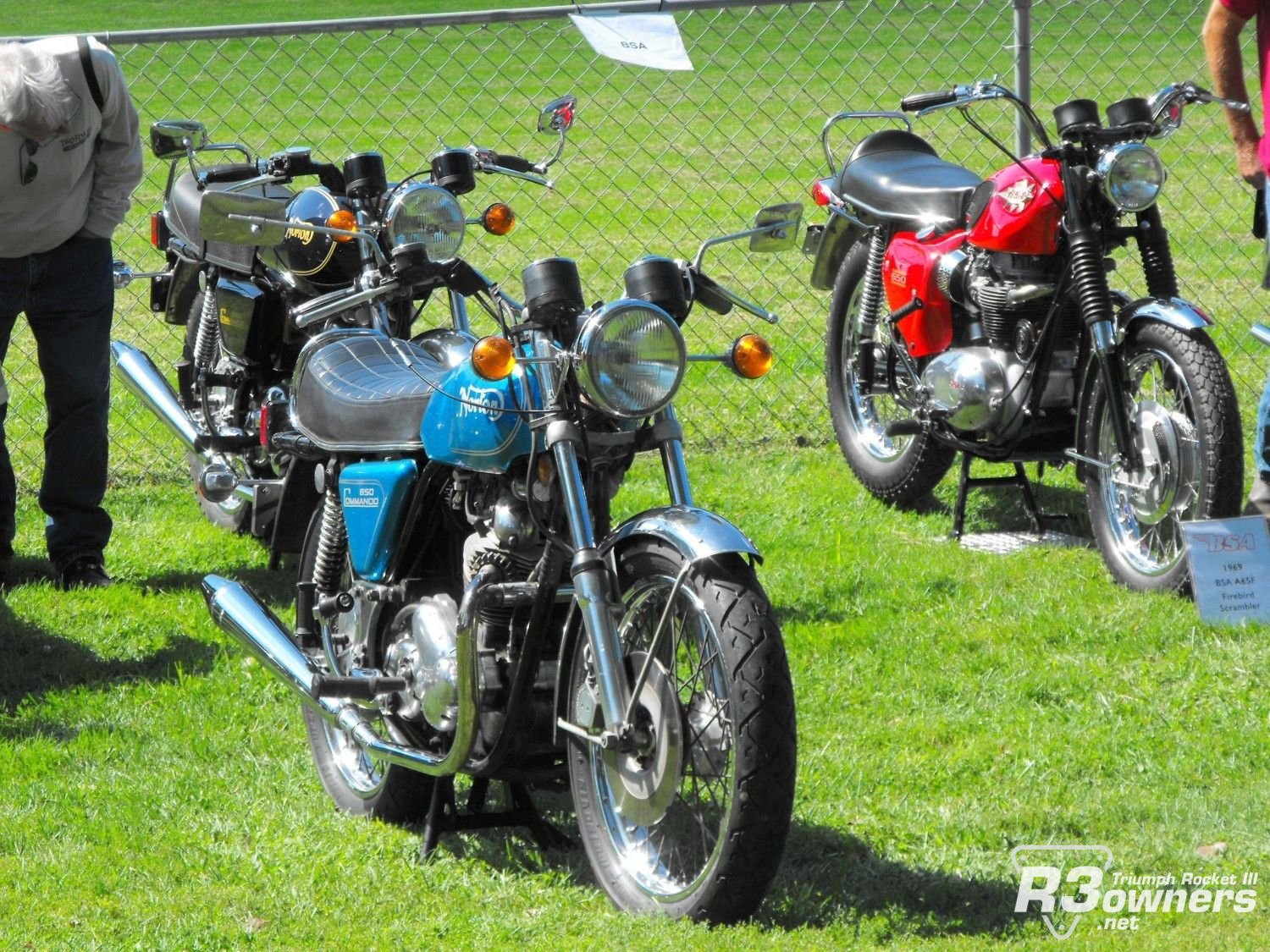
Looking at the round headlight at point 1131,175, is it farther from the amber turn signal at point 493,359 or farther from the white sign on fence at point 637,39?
the amber turn signal at point 493,359

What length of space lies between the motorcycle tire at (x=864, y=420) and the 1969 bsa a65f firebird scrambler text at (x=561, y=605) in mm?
2808

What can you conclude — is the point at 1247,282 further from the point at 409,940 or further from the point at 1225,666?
the point at 409,940

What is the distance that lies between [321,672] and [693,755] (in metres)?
1.08

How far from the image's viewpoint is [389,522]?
4035mm

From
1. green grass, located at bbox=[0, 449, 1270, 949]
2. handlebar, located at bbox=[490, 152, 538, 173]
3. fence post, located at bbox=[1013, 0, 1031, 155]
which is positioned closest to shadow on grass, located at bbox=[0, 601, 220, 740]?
green grass, located at bbox=[0, 449, 1270, 949]

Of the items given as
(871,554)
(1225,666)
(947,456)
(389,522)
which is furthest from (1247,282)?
(389,522)

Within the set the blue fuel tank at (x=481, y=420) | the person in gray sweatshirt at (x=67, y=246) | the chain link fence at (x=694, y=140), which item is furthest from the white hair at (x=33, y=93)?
the blue fuel tank at (x=481, y=420)

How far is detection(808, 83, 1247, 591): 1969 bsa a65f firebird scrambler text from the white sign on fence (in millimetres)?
801

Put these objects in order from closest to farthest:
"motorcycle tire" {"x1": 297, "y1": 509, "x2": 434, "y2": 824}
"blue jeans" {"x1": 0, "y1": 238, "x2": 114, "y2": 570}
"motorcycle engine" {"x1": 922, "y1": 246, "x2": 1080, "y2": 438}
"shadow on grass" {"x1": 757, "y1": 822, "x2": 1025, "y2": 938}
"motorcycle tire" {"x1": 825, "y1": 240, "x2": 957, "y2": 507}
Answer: "shadow on grass" {"x1": 757, "y1": 822, "x2": 1025, "y2": 938}
"motorcycle tire" {"x1": 297, "y1": 509, "x2": 434, "y2": 824}
"motorcycle engine" {"x1": 922, "y1": 246, "x2": 1080, "y2": 438}
"blue jeans" {"x1": 0, "y1": 238, "x2": 114, "y2": 570}
"motorcycle tire" {"x1": 825, "y1": 240, "x2": 957, "y2": 507}

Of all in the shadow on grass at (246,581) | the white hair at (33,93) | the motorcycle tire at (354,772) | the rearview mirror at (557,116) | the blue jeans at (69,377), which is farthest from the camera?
the shadow on grass at (246,581)

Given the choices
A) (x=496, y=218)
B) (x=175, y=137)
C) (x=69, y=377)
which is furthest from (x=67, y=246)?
→ (x=496, y=218)

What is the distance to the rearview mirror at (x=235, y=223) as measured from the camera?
371 cm

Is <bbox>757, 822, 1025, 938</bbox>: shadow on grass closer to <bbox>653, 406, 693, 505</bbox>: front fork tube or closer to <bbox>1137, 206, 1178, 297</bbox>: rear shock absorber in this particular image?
<bbox>653, 406, 693, 505</bbox>: front fork tube

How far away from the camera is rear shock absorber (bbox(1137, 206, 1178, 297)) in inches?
222
